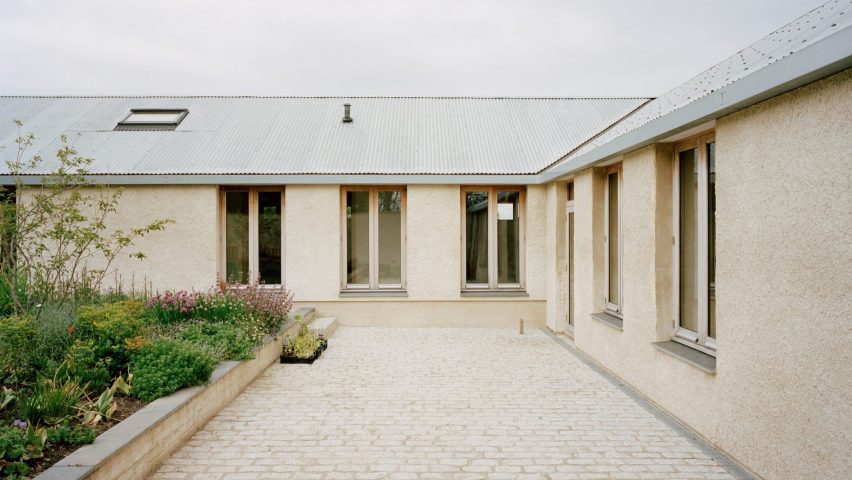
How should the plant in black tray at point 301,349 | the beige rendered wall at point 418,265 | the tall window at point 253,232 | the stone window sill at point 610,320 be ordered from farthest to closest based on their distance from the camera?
the tall window at point 253,232 < the beige rendered wall at point 418,265 < the plant in black tray at point 301,349 < the stone window sill at point 610,320

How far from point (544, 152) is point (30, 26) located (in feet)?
120

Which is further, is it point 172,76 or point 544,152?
point 172,76

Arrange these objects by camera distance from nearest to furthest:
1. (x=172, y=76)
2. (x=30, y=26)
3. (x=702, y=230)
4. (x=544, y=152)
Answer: (x=702, y=230) < (x=544, y=152) < (x=30, y=26) < (x=172, y=76)

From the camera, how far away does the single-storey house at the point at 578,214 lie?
3.45 meters

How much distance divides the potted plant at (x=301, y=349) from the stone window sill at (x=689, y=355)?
15.9ft

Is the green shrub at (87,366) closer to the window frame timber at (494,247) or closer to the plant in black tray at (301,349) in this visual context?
the plant in black tray at (301,349)

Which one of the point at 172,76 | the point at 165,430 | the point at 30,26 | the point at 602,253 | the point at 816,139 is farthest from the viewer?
the point at 172,76

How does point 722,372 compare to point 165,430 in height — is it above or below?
above

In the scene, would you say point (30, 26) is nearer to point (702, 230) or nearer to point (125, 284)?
point (125, 284)

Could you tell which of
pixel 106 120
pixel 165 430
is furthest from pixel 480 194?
pixel 106 120

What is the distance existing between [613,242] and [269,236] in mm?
7011

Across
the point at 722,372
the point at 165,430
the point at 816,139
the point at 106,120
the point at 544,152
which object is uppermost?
the point at 106,120

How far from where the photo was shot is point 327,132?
1261 cm

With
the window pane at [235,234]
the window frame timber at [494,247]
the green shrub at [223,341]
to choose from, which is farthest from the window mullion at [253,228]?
the window frame timber at [494,247]
